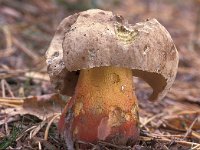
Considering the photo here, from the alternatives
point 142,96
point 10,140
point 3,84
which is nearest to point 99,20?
point 10,140

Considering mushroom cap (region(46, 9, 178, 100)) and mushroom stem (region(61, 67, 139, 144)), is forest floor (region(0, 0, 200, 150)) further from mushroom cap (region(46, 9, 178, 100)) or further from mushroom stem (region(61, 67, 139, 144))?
mushroom cap (region(46, 9, 178, 100))

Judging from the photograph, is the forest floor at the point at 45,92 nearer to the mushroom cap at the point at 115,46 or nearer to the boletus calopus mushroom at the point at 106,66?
the boletus calopus mushroom at the point at 106,66

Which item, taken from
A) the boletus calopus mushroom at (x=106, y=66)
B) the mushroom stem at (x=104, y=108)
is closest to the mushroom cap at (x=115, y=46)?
the boletus calopus mushroom at (x=106, y=66)

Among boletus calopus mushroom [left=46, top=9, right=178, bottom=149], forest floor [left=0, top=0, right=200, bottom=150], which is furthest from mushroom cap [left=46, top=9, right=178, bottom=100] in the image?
forest floor [left=0, top=0, right=200, bottom=150]

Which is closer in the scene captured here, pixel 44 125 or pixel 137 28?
pixel 137 28

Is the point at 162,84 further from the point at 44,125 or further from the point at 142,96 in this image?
the point at 142,96

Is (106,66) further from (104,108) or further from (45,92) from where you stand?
(45,92)

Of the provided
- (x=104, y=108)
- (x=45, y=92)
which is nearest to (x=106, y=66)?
(x=104, y=108)
